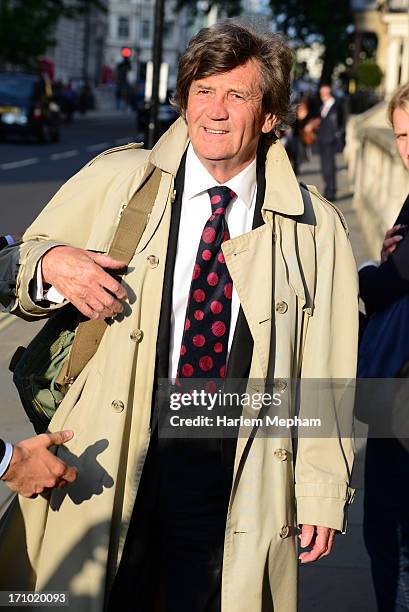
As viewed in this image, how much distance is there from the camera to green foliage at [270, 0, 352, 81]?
5766 centimetres

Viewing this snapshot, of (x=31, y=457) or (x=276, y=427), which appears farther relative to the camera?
(x=276, y=427)

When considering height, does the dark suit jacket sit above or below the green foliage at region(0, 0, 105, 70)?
below

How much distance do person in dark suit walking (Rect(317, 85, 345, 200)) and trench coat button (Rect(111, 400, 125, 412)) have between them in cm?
1820

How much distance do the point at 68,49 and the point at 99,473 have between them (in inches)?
4035

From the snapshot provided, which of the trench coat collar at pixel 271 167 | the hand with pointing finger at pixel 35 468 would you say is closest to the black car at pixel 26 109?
the trench coat collar at pixel 271 167

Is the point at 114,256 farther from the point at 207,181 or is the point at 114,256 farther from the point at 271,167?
the point at 271,167

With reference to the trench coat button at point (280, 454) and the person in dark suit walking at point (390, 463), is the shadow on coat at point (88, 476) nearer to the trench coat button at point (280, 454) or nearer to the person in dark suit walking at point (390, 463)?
the trench coat button at point (280, 454)

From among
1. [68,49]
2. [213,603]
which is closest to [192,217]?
[213,603]

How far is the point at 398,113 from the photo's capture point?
11.7ft

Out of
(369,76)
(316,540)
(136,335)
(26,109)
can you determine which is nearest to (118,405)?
(136,335)

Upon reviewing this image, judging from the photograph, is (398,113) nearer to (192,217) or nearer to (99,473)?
(192,217)

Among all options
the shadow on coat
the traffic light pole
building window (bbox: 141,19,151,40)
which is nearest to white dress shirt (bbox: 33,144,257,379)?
the shadow on coat

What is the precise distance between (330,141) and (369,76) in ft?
85.2

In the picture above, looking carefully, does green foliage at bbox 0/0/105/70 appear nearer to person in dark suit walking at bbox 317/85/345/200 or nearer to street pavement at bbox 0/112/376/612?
street pavement at bbox 0/112/376/612
